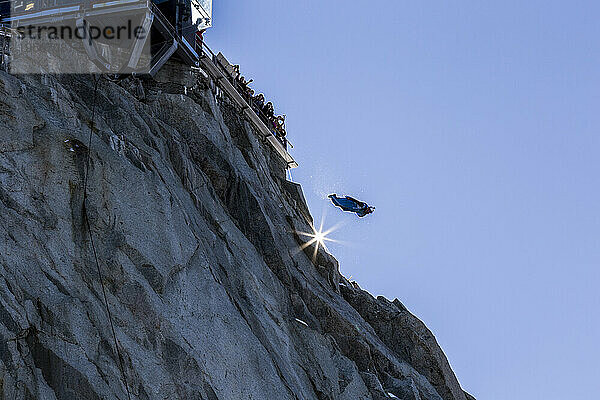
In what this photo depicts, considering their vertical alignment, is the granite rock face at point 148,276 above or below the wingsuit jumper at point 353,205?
below

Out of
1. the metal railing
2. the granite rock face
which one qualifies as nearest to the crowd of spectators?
the metal railing

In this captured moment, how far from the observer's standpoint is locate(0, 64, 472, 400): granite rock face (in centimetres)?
1636

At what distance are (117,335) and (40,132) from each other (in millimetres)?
6596

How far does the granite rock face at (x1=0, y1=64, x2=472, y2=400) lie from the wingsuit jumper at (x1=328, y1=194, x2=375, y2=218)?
1220 centimetres

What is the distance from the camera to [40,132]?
66.2 feet

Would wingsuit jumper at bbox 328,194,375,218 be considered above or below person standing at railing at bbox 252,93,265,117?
below

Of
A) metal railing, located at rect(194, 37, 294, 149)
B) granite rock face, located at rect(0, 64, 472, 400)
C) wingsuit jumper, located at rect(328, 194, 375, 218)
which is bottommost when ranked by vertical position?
granite rock face, located at rect(0, 64, 472, 400)

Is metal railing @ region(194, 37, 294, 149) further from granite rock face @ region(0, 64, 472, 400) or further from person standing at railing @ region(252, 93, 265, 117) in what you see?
granite rock face @ region(0, 64, 472, 400)

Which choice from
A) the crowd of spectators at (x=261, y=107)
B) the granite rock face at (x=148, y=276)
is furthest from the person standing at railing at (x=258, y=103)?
the granite rock face at (x=148, y=276)

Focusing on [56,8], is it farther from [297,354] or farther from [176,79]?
[297,354]

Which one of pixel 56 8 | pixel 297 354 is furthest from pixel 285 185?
pixel 297 354

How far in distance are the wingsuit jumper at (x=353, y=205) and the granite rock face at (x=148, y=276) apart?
12.2m

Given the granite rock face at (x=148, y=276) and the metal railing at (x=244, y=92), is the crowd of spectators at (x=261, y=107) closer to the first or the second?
the metal railing at (x=244, y=92)

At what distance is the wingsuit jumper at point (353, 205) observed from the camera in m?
43.4
